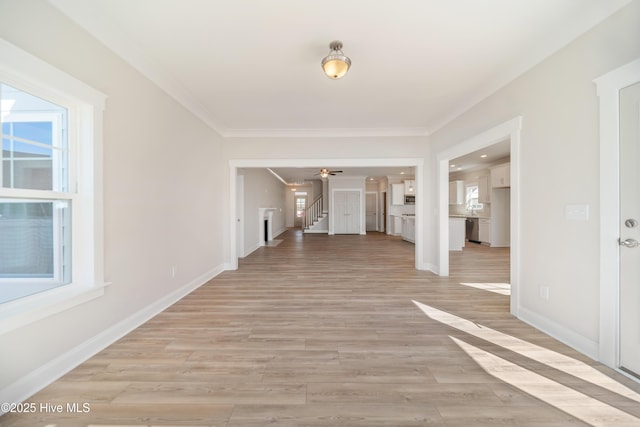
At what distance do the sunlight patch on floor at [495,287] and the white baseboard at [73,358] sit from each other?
171 inches

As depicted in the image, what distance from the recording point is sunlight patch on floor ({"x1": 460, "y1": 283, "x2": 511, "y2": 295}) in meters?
3.70

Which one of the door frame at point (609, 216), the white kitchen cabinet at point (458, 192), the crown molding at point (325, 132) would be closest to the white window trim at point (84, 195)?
the crown molding at point (325, 132)

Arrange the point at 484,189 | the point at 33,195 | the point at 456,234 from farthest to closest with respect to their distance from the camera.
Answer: the point at 484,189
the point at 456,234
the point at 33,195

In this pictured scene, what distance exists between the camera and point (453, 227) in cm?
725

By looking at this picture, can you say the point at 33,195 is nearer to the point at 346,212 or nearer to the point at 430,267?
the point at 430,267

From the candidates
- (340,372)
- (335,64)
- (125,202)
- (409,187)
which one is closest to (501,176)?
(409,187)

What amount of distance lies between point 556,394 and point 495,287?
252cm

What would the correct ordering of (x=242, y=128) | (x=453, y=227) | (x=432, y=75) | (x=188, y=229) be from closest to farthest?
(x=432, y=75)
(x=188, y=229)
(x=242, y=128)
(x=453, y=227)

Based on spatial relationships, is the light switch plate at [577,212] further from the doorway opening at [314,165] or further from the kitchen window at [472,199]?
the kitchen window at [472,199]

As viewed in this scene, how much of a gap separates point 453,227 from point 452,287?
384 cm

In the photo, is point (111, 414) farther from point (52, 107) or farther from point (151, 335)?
point (52, 107)

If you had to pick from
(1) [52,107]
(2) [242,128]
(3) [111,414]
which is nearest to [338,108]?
(2) [242,128]

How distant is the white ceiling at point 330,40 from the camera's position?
197 centimetres

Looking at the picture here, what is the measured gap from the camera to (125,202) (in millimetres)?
2473
